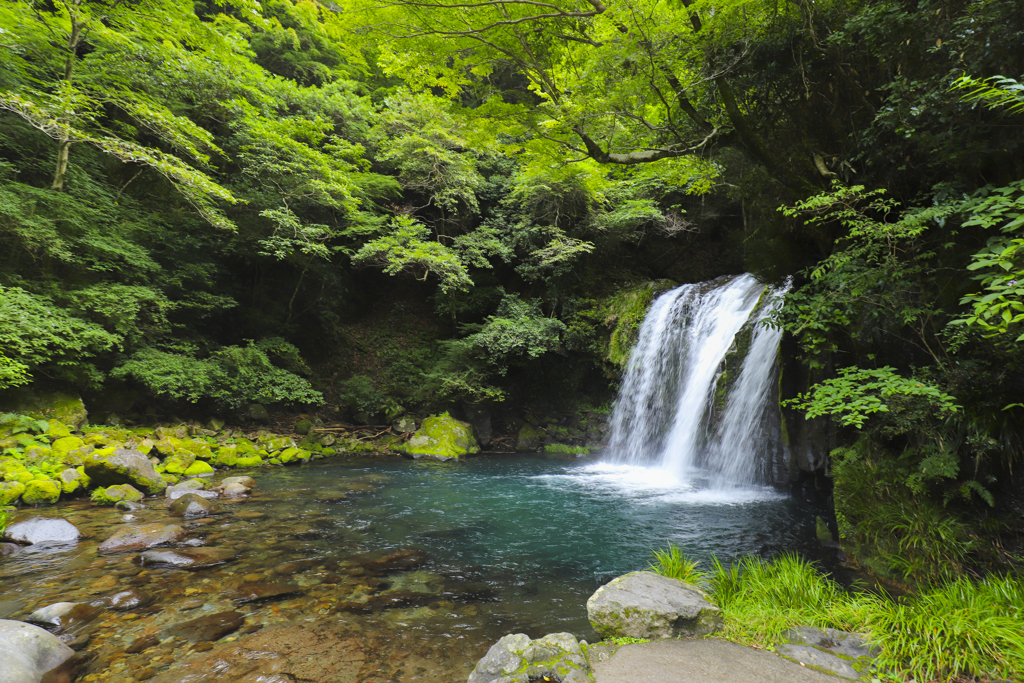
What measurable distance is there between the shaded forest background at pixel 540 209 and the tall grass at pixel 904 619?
3.31 ft

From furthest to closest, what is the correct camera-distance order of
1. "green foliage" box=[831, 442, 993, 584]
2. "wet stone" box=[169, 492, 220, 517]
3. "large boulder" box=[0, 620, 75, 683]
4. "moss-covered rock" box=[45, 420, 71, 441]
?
1. "moss-covered rock" box=[45, 420, 71, 441]
2. "wet stone" box=[169, 492, 220, 517]
3. "green foliage" box=[831, 442, 993, 584]
4. "large boulder" box=[0, 620, 75, 683]

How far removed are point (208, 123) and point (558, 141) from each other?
10751mm

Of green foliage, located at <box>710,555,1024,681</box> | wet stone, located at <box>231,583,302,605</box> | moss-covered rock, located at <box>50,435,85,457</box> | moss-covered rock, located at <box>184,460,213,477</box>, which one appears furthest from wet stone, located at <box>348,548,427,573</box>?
moss-covered rock, located at <box>50,435,85,457</box>

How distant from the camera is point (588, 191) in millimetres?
12641

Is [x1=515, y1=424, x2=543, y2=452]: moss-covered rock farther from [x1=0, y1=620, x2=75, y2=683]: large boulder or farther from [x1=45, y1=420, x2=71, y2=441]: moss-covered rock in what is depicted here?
[x1=0, y1=620, x2=75, y2=683]: large boulder

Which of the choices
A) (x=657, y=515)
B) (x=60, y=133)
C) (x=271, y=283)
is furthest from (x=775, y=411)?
(x=271, y=283)

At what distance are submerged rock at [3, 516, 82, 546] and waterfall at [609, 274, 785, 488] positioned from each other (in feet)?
31.5

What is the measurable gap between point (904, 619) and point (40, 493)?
9444mm

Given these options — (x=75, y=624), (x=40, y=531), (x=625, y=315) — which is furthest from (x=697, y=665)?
(x=625, y=315)

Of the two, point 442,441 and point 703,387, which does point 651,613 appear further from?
point 442,441

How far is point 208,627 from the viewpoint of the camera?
10.9ft

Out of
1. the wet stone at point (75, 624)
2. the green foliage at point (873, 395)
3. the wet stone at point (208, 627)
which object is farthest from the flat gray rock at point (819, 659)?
the wet stone at point (75, 624)

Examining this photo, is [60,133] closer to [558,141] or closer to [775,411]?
[558,141]

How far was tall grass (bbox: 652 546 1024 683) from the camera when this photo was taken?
2.27 meters
